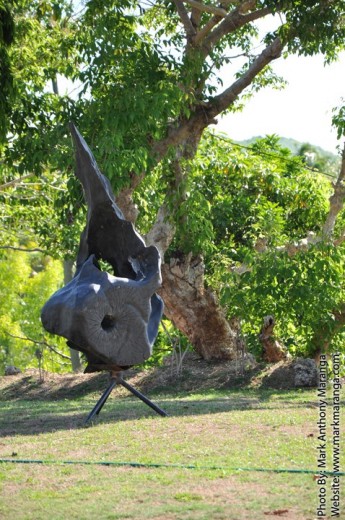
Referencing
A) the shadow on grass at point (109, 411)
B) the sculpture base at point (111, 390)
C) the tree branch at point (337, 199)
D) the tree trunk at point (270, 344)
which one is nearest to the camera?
the sculpture base at point (111, 390)

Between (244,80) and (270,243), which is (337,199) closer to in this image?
(270,243)

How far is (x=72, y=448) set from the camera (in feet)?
32.1

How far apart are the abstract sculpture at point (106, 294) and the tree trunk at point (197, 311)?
641 centimetres

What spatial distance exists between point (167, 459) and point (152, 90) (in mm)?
7021

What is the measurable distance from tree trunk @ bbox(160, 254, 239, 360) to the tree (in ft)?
0.08

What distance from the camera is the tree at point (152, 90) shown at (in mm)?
14234

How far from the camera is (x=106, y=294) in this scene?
1060 cm

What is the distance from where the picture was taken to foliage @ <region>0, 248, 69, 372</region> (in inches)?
1420

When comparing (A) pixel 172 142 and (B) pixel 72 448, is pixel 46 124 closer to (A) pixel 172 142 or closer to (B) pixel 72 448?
(A) pixel 172 142

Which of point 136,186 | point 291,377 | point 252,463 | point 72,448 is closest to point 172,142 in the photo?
point 136,186

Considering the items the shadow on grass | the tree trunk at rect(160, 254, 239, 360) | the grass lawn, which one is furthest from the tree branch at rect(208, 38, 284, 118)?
the grass lawn

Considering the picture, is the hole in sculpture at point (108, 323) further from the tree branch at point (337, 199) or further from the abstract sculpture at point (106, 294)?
the tree branch at point (337, 199)

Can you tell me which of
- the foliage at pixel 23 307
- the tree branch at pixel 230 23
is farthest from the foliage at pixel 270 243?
the foliage at pixel 23 307

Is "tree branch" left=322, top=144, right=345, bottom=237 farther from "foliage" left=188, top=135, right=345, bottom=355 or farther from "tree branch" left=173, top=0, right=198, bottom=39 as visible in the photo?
"tree branch" left=173, top=0, right=198, bottom=39
